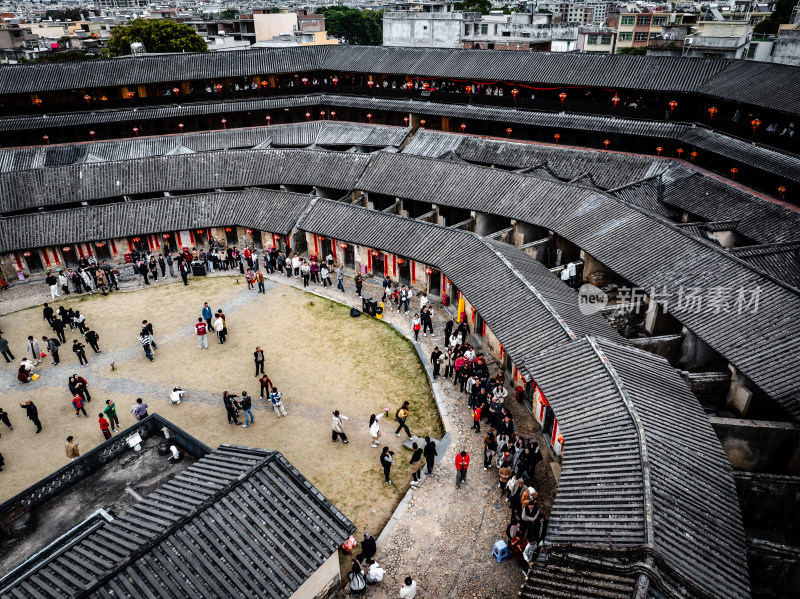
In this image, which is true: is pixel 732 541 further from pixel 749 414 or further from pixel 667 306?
pixel 667 306

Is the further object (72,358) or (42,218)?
(42,218)

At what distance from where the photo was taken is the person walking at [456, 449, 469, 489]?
19.1 meters

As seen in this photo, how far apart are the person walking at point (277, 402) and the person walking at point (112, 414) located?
6008 millimetres

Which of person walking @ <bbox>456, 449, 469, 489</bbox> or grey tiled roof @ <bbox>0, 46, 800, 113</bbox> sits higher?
grey tiled roof @ <bbox>0, 46, 800, 113</bbox>

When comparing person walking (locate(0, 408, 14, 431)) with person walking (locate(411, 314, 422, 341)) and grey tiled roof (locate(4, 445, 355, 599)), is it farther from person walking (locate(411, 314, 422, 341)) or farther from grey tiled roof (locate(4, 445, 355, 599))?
person walking (locate(411, 314, 422, 341))

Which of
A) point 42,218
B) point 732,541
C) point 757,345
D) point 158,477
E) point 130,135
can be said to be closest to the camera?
point 732,541

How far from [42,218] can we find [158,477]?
25969 mm

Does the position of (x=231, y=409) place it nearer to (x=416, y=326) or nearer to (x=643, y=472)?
(x=416, y=326)

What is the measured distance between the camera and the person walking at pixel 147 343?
87.8ft

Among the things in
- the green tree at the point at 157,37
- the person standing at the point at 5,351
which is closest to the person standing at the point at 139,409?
the person standing at the point at 5,351

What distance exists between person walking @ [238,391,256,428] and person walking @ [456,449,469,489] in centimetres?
847

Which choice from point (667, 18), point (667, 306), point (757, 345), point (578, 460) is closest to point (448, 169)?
point (667, 306)

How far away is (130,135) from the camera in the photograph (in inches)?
1843

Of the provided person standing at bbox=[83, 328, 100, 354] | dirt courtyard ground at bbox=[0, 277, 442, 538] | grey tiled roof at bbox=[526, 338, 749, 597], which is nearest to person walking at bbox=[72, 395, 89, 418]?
dirt courtyard ground at bbox=[0, 277, 442, 538]
